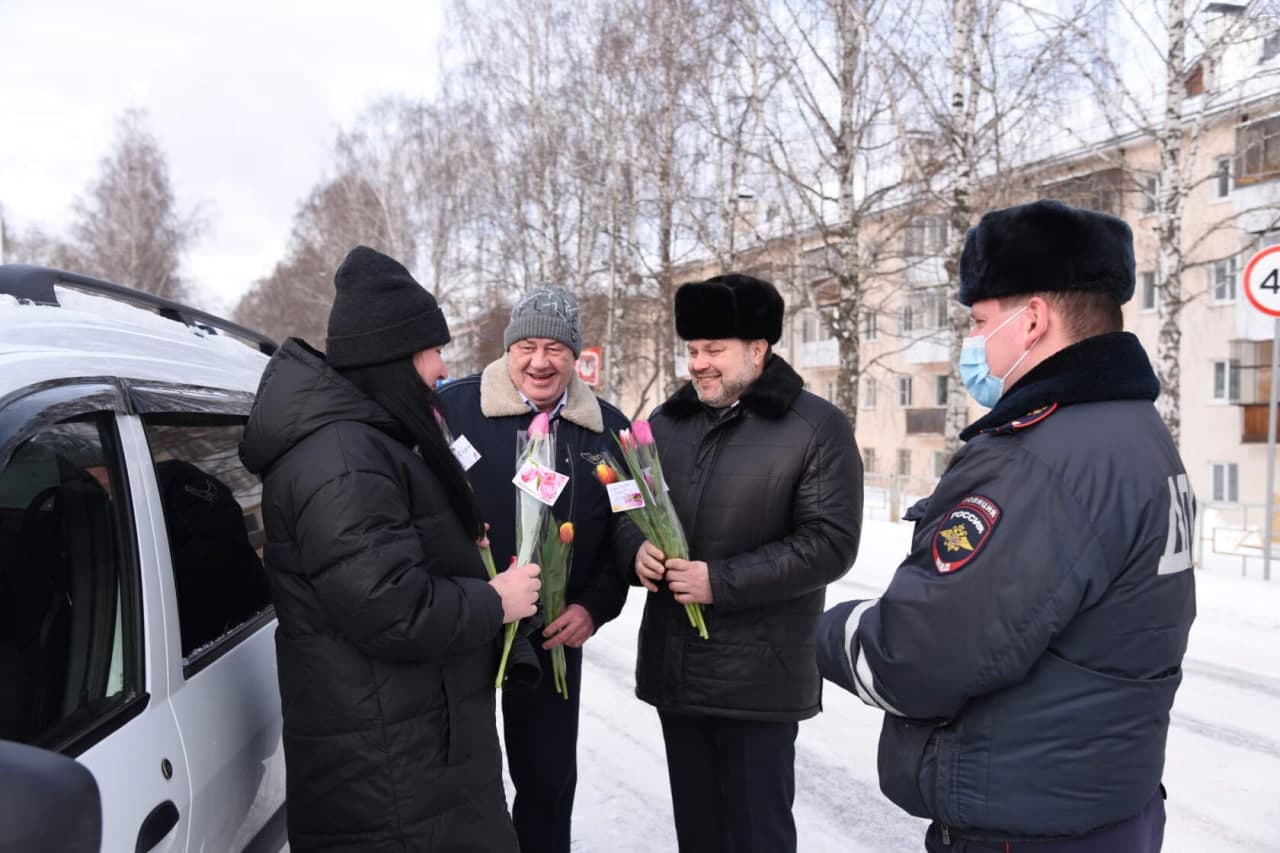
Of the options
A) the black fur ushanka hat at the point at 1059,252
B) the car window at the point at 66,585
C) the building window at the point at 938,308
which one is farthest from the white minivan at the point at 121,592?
the building window at the point at 938,308

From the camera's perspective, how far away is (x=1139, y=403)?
6.10ft

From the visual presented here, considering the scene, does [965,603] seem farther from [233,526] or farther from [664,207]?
[664,207]

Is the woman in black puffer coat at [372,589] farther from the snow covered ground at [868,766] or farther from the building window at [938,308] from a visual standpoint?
the building window at [938,308]

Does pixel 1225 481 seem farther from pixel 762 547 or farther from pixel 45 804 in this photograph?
pixel 45 804

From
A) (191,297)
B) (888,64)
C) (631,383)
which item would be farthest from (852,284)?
(191,297)

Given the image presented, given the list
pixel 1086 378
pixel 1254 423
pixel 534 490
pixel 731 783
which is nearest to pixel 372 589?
pixel 534 490

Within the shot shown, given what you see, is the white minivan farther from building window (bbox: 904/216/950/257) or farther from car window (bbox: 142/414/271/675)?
building window (bbox: 904/216/950/257)

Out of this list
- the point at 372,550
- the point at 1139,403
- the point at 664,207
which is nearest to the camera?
the point at 1139,403

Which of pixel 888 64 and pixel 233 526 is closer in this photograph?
pixel 233 526

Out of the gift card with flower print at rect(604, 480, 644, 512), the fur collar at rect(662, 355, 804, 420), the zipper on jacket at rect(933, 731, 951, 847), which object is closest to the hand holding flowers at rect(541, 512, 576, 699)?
the gift card with flower print at rect(604, 480, 644, 512)

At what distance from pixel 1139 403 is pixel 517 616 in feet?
4.81

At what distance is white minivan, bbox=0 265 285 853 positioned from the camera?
1.67 meters

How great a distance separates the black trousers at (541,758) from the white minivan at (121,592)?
978 mm

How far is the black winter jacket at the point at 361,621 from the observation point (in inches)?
78.7
